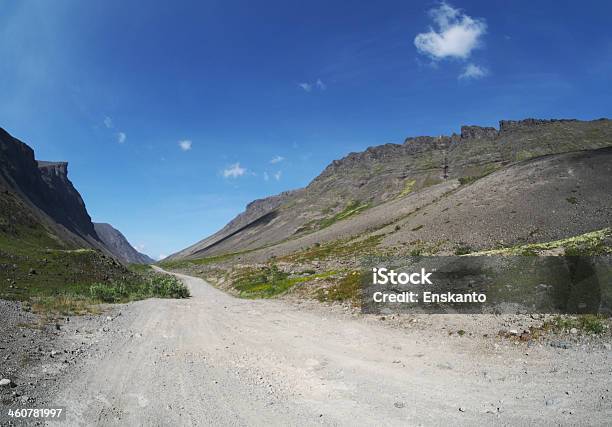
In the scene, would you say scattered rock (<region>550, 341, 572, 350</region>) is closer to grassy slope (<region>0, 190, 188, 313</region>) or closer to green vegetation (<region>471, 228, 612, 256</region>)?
green vegetation (<region>471, 228, 612, 256</region>)

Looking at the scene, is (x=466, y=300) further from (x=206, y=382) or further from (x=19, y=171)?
(x=19, y=171)

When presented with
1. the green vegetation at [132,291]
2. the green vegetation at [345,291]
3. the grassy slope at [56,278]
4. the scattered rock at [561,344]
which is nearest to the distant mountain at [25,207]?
the grassy slope at [56,278]

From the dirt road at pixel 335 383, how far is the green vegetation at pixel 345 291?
947cm

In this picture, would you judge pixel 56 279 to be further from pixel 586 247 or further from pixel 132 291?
pixel 586 247

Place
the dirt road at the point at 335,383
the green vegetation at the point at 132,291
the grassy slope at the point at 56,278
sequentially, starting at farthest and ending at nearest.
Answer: the green vegetation at the point at 132,291 < the grassy slope at the point at 56,278 < the dirt road at the point at 335,383

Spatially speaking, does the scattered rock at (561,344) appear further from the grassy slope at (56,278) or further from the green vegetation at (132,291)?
the green vegetation at (132,291)

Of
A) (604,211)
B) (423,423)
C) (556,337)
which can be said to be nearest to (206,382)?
(423,423)

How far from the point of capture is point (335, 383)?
38.0 feet

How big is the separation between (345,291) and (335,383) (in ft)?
58.2

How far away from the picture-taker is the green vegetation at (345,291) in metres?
27.3

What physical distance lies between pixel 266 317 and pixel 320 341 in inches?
333

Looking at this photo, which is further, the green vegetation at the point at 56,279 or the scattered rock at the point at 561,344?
the green vegetation at the point at 56,279

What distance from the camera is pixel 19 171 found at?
525 ft

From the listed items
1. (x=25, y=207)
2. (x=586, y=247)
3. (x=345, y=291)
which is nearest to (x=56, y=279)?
(x=345, y=291)
